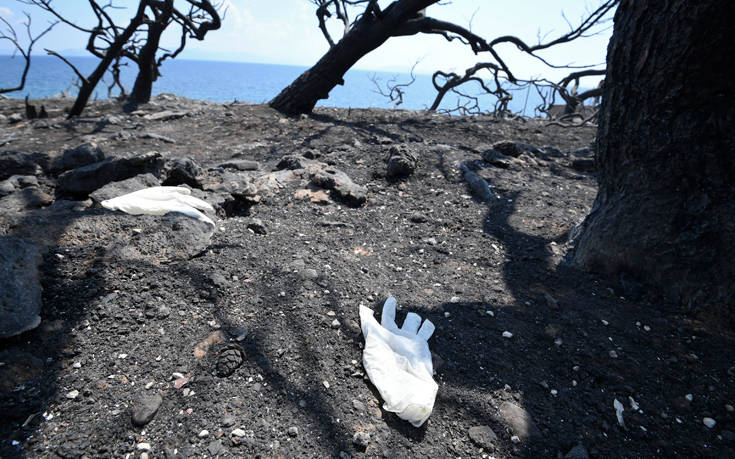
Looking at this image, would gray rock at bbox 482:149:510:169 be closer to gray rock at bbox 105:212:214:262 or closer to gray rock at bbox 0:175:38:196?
gray rock at bbox 105:212:214:262

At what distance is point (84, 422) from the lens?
1.16m

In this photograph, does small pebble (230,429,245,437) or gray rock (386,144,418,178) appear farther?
gray rock (386,144,418,178)

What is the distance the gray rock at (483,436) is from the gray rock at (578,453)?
9.1 inches

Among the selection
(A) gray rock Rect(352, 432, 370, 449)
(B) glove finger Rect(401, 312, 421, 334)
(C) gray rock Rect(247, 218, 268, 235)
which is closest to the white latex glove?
(B) glove finger Rect(401, 312, 421, 334)

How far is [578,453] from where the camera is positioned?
4.12 feet

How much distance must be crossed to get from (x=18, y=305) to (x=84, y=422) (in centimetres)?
54

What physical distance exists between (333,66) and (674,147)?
452cm

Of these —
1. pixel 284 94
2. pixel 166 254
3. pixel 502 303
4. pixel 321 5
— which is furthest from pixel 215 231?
pixel 321 5

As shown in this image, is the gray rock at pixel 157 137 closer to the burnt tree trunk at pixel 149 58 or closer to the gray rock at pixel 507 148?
the burnt tree trunk at pixel 149 58

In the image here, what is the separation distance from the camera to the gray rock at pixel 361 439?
4.00 ft

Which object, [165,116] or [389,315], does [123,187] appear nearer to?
[389,315]

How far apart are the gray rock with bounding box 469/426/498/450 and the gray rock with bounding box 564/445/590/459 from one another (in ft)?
0.76

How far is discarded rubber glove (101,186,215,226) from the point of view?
2160 millimetres

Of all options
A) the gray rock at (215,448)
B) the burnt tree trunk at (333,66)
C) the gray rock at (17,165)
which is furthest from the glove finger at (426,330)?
the burnt tree trunk at (333,66)
